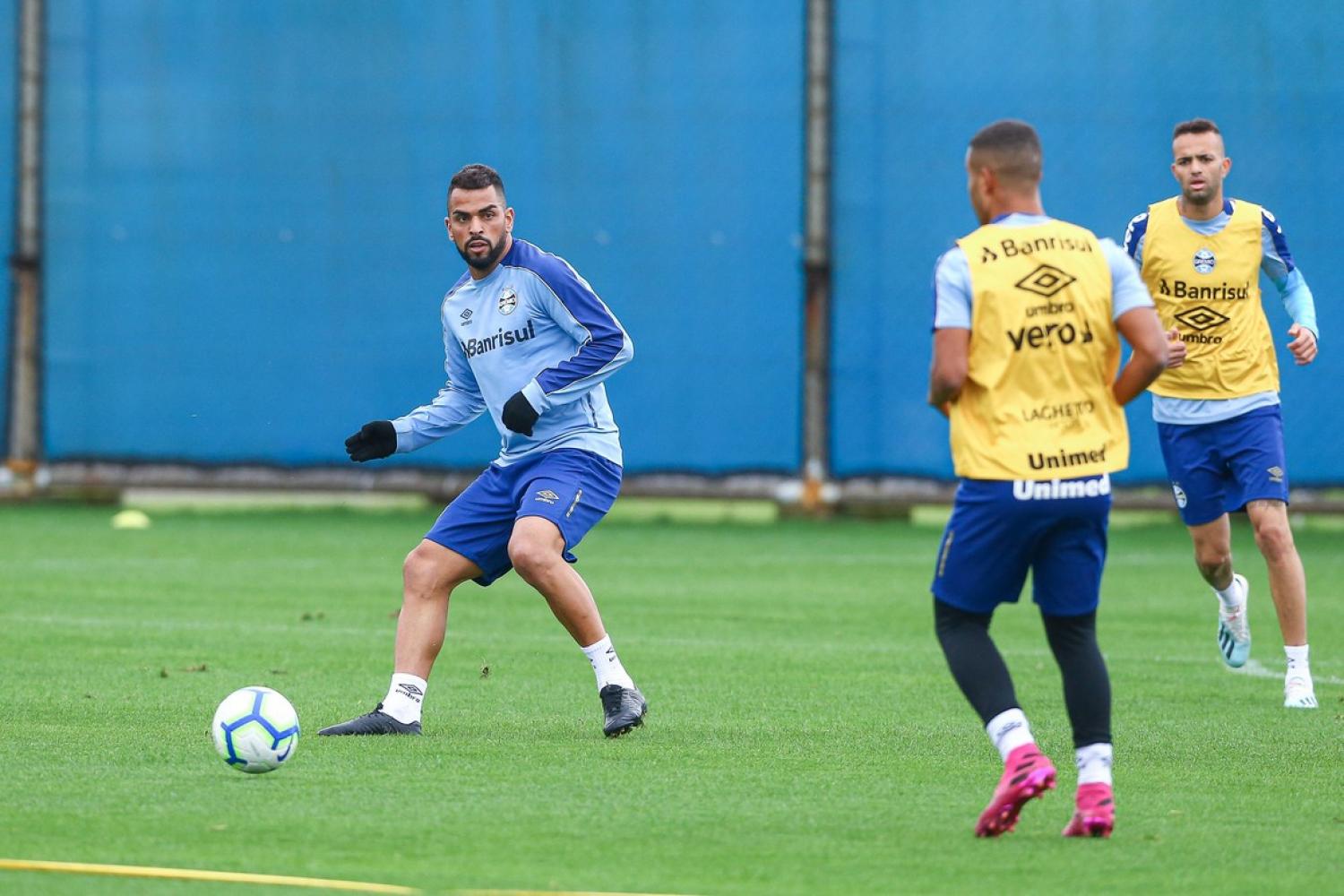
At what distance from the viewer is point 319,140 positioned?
20.0 metres

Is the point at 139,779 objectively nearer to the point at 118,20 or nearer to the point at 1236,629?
the point at 1236,629

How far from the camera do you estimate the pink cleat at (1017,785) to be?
5.41m

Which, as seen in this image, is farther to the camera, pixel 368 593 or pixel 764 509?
pixel 764 509

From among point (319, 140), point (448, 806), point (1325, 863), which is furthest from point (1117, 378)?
point (319, 140)

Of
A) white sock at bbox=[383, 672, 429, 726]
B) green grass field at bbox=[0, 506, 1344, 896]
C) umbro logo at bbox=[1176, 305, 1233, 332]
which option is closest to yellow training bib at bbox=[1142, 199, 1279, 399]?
umbro logo at bbox=[1176, 305, 1233, 332]

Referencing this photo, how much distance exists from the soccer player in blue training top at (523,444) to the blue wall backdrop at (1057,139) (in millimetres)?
11030

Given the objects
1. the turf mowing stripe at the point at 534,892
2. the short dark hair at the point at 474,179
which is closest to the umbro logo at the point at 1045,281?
the turf mowing stripe at the point at 534,892

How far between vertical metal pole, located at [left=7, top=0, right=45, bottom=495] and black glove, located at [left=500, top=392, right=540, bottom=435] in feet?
46.2

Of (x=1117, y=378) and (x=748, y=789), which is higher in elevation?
(x=1117, y=378)

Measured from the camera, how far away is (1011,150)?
5582 mm

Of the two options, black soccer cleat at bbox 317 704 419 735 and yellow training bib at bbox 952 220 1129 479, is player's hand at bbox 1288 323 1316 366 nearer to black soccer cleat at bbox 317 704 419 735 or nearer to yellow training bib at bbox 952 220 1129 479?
yellow training bib at bbox 952 220 1129 479

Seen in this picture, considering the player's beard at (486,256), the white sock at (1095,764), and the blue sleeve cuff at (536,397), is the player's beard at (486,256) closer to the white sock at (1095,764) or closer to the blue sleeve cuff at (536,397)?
the blue sleeve cuff at (536,397)

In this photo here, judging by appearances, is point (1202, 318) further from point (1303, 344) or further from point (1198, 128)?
point (1198, 128)

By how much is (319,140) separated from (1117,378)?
50.1ft
